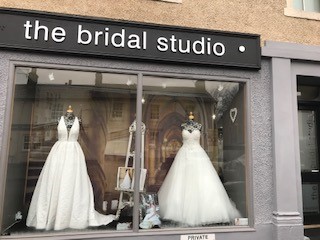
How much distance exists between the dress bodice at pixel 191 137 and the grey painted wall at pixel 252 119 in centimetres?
89

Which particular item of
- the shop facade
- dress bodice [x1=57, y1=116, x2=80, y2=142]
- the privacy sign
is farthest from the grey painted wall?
dress bodice [x1=57, y1=116, x2=80, y2=142]

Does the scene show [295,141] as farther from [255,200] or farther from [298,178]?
[255,200]

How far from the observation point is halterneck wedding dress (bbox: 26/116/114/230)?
461 centimetres

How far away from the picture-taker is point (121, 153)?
5.34 metres

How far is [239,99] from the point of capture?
5.43 m

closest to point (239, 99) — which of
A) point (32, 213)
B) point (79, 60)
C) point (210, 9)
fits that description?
point (210, 9)

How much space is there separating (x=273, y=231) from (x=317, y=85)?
10.3 feet

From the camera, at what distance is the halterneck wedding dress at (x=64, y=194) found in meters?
4.61

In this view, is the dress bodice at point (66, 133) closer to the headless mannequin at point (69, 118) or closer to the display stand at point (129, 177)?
the headless mannequin at point (69, 118)

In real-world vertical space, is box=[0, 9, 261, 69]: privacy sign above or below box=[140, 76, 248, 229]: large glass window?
above

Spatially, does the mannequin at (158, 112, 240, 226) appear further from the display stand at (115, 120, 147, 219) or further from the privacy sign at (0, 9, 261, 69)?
the privacy sign at (0, 9, 261, 69)

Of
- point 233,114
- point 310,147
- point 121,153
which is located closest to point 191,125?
point 233,114

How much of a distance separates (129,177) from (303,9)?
452 centimetres

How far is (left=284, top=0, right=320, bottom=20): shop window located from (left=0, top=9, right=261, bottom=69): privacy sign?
99 cm
